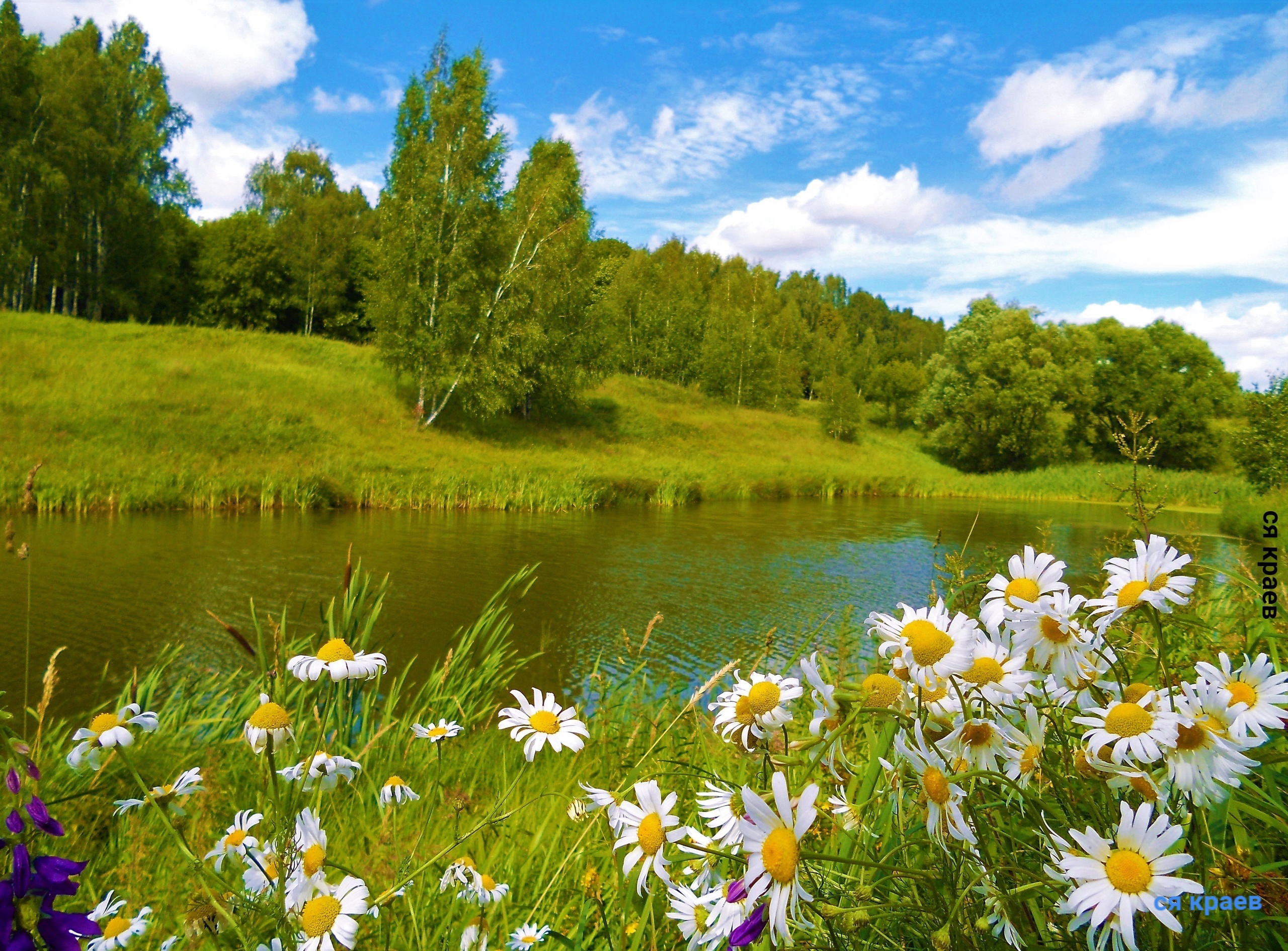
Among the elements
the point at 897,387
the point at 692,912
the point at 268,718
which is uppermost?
the point at 897,387

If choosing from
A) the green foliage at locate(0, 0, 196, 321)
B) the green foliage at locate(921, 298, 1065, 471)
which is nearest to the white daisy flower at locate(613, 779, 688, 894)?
the green foliage at locate(0, 0, 196, 321)

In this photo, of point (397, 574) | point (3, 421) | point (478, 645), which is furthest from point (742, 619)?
point (3, 421)

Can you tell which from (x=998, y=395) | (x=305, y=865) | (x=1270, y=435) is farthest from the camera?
(x=998, y=395)

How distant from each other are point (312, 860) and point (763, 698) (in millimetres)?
769

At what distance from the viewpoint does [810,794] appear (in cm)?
71

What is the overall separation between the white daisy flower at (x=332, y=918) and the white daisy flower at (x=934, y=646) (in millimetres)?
863

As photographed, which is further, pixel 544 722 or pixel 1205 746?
pixel 544 722

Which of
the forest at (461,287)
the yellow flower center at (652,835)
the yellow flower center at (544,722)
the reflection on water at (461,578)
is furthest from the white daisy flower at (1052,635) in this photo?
the forest at (461,287)

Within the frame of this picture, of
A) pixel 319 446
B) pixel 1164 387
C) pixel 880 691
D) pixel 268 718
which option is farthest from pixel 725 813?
pixel 1164 387

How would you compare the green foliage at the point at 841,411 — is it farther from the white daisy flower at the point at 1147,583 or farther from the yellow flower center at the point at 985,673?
the yellow flower center at the point at 985,673

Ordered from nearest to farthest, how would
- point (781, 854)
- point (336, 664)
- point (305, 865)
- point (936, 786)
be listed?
1. point (781, 854)
2. point (936, 786)
3. point (305, 865)
4. point (336, 664)

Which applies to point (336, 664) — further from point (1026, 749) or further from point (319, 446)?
point (319, 446)

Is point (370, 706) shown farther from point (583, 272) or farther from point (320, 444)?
point (583, 272)

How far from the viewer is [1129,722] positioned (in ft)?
2.98
